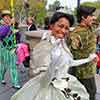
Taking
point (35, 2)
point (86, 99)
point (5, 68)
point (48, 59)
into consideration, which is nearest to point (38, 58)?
point (48, 59)

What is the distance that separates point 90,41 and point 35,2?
145 feet

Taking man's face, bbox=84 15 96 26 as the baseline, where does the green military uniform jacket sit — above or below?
below

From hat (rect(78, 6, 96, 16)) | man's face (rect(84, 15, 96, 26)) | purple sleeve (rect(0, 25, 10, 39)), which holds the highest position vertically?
hat (rect(78, 6, 96, 16))

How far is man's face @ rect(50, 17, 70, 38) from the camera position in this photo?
9.26ft

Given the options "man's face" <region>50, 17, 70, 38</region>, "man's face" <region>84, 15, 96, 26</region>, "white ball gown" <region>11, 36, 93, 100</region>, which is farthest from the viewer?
"man's face" <region>84, 15, 96, 26</region>

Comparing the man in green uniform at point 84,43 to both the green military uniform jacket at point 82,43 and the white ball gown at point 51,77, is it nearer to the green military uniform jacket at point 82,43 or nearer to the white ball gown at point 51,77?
the green military uniform jacket at point 82,43

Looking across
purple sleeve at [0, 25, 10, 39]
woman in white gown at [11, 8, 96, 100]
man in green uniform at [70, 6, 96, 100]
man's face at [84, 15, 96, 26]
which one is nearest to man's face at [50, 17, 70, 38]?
woman in white gown at [11, 8, 96, 100]

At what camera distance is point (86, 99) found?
9.70 feet

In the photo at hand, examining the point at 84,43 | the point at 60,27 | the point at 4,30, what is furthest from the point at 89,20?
the point at 4,30

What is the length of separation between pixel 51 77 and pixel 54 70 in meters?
0.08

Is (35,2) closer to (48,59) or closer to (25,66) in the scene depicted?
(25,66)

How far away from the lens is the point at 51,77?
8.90 ft

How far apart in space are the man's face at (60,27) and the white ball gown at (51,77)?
0.07 meters

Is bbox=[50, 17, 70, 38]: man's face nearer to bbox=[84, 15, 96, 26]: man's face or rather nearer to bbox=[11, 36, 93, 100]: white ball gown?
bbox=[11, 36, 93, 100]: white ball gown
